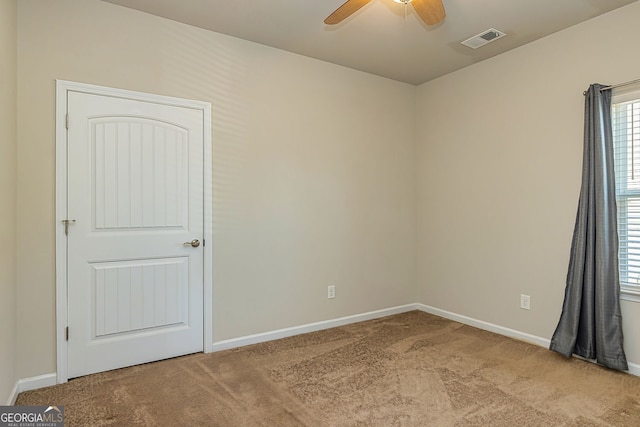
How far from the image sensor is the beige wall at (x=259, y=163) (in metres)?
2.48

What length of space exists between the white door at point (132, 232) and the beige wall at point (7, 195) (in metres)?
0.32

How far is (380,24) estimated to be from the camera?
2.98m

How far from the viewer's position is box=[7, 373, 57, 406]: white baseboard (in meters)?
2.37

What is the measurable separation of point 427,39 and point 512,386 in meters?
2.75

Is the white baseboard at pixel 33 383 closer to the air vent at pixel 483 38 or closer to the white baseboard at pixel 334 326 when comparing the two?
the white baseboard at pixel 334 326

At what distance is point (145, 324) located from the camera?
2.86 m

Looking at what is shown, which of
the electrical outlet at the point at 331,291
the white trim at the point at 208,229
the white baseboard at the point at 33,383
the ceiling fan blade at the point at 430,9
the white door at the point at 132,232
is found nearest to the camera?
the ceiling fan blade at the point at 430,9

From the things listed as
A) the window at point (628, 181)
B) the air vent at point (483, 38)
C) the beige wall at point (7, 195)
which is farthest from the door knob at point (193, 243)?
the window at point (628, 181)

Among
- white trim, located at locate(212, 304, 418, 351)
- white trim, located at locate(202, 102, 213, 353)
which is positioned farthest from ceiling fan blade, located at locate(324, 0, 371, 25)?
white trim, located at locate(212, 304, 418, 351)

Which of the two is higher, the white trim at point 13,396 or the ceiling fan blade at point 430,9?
the ceiling fan blade at point 430,9

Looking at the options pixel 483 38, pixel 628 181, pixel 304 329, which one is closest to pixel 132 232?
pixel 304 329

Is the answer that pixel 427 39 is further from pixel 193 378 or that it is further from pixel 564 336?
pixel 193 378

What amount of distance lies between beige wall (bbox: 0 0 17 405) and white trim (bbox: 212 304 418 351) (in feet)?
4.46

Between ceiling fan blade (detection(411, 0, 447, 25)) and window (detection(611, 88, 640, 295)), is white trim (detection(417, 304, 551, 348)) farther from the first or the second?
ceiling fan blade (detection(411, 0, 447, 25))
